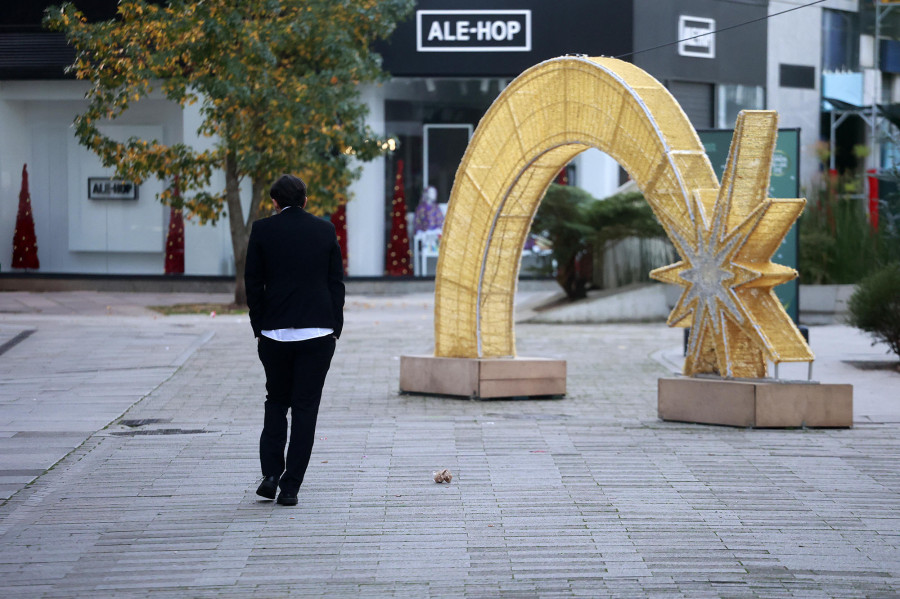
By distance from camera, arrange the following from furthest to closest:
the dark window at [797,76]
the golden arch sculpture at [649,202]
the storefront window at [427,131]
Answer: the dark window at [797,76], the storefront window at [427,131], the golden arch sculpture at [649,202]

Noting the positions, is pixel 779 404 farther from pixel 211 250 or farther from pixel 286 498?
pixel 211 250

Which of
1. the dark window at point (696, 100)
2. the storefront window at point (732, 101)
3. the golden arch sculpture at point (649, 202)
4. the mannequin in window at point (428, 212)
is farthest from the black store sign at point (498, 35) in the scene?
the golden arch sculpture at point (649, 202)

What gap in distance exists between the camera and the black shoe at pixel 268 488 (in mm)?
6980

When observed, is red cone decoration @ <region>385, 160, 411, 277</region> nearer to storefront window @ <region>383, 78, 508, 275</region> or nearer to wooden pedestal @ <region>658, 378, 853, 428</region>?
storefront window @ <region>383, 78, 508, 275</region>

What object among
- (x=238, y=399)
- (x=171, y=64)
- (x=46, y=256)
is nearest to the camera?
(x=238, y=399)

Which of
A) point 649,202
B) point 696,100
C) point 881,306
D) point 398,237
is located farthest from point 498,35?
point 649,202

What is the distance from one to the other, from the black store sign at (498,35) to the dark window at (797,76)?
619 centimetres

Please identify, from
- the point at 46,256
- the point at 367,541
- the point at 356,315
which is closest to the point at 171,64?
the point at 356,315

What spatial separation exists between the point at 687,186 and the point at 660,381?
64.0 inches

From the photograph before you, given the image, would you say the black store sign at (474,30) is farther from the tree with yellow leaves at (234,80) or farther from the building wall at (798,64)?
the building wall at (798,64)

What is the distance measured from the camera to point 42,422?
9.95 m

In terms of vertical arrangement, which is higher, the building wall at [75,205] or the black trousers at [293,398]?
the building wall at [75,205]

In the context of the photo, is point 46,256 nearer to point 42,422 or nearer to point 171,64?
point 171,64

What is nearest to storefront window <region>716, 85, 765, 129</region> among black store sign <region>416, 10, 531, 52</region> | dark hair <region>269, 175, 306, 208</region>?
black store sign <region>416, 10, 531, 52</region>
